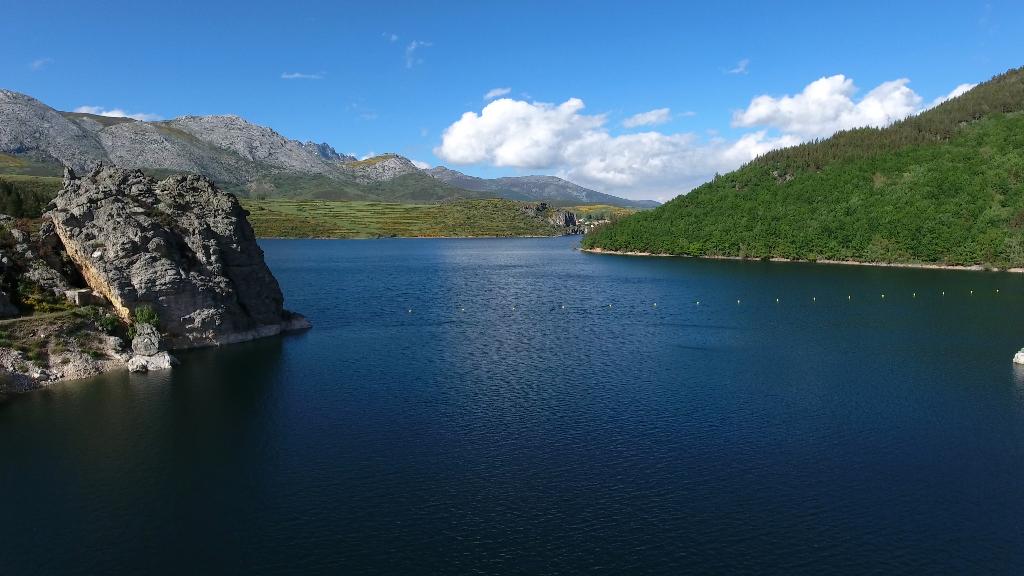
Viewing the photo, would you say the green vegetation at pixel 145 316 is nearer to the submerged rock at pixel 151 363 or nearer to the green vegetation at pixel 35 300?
the submerged rock at pixel 151 363

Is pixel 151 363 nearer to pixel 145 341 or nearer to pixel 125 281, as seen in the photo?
pixel 145 341

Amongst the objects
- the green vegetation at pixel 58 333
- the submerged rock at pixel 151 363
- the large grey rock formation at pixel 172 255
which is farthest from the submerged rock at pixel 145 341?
the large grey rock formation at pixel 172 255

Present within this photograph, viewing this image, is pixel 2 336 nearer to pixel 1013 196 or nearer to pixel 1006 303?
pixel 1006 303

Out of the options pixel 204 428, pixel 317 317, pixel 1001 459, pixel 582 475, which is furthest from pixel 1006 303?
pixel 204 428

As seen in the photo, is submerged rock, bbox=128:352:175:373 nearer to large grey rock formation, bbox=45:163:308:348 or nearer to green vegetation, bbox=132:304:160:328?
green vegetation, bbox=132:304:160:328

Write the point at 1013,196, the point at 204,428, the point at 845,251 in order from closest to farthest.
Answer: the point at 204,428 → the point at 1013,196 → the point at 845,251

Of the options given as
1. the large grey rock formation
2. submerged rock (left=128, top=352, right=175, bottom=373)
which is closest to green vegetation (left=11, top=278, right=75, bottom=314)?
the large grey rock formation

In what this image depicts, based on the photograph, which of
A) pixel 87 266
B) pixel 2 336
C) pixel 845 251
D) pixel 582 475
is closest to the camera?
pixel 582 475
